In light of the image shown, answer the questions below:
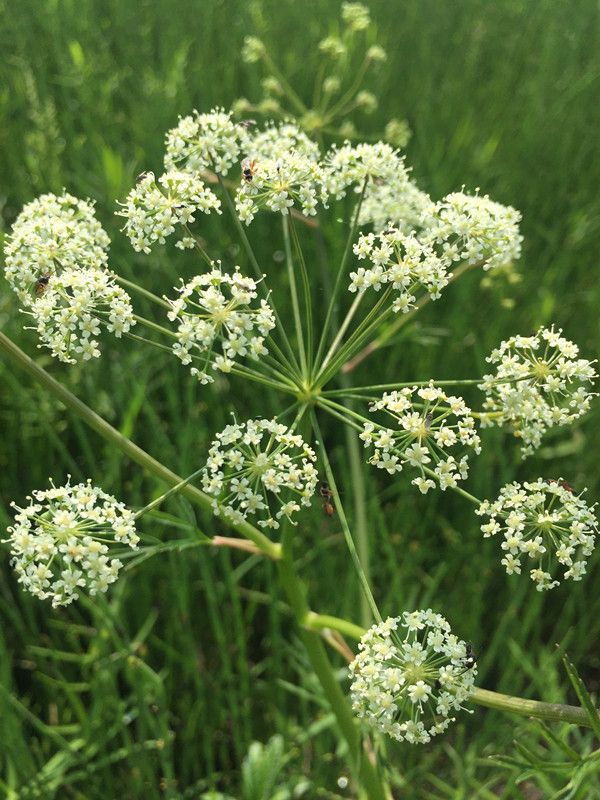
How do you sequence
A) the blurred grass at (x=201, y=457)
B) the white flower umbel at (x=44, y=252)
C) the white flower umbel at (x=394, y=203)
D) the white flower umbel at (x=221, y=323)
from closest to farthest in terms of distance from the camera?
the white flower umbel at (x=221, y=323)
the white flower umbel at (x=44, y=252)
the white flower umbel at (x=394, y=203)
the blurred grass at (x=201, y=457)

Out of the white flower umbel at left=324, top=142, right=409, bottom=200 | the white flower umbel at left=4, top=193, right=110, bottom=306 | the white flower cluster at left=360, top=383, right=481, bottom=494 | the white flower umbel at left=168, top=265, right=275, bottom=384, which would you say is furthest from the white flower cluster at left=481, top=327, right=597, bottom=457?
the white flower umbel at left=4, top=193, right=110, bottom=306

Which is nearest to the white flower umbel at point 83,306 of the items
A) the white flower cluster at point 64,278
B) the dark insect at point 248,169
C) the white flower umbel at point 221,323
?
the white flower cluster at point 64,278

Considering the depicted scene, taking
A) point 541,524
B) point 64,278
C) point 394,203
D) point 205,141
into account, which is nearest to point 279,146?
point 205,141

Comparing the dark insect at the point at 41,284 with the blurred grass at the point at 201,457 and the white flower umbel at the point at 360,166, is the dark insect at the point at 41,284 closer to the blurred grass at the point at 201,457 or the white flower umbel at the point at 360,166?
the blurred grass at the point at 201,457

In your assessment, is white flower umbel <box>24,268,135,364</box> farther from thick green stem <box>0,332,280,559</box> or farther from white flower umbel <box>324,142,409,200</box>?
white flower umbel <box>324,142,409,200</box>

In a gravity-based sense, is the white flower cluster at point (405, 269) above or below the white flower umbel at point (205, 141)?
below

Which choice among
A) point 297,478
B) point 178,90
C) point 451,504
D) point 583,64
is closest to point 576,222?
point 451,504

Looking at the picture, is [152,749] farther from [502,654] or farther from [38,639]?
[502,654]
